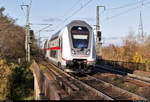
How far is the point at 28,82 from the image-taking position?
2522 cm

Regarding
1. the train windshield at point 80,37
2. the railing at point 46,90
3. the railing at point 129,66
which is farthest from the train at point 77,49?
the railing at point 129,66

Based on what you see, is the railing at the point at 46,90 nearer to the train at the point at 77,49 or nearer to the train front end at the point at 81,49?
the train at the point at 77,49

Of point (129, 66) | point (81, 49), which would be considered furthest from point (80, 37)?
point (129, 66)

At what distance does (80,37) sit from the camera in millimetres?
15352

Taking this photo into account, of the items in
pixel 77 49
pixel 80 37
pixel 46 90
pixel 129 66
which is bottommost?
pixel 46 90

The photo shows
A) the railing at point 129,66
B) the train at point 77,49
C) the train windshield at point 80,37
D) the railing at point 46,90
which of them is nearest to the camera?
the railing at point 46,90

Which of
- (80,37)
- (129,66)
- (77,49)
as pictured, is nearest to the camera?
(77,49)

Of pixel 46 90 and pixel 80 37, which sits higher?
pixel 80 37

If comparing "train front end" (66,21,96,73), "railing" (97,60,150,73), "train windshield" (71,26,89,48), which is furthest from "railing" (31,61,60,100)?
"railing" (97,60,150,73)

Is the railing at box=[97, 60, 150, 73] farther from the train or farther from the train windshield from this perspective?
the train windshield

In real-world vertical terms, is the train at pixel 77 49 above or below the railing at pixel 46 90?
above

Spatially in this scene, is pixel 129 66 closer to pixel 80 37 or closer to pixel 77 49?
pixel 80 37

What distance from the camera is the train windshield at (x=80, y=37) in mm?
15187

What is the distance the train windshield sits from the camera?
15187 mm
